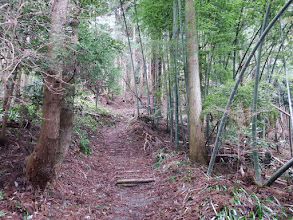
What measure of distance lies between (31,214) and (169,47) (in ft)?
13.6

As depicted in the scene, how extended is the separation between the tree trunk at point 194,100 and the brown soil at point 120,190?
0.35m

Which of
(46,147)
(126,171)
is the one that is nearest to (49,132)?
(46,147)

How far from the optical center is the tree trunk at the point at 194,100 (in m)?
4.27

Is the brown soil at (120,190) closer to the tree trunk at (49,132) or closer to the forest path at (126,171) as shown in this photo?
the forest path at (126,171)

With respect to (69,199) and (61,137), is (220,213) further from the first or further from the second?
(61,137)

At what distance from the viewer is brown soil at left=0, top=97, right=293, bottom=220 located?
7.14ft

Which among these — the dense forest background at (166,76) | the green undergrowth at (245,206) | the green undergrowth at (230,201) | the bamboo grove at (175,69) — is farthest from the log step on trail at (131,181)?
the green undergrowth at (245,206)

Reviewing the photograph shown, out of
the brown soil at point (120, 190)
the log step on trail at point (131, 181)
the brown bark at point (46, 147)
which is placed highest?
the brown bark at point (46, 147)

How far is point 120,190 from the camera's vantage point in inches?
134

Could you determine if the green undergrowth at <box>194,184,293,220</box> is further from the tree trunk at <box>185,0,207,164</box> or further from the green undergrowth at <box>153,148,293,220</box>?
the tree trunk at <box>185,0,207,164</box>

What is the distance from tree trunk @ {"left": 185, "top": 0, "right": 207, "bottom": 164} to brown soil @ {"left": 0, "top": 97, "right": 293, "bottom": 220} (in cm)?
35

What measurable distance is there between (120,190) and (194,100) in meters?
2.42

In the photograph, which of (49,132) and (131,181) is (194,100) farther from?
(49,132)

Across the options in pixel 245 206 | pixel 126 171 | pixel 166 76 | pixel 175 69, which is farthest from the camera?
pixel 166 76
